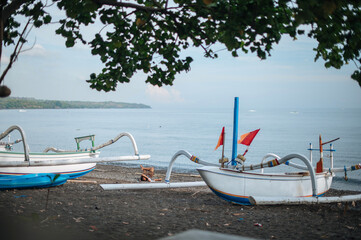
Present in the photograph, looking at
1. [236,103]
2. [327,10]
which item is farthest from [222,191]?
[327,10]

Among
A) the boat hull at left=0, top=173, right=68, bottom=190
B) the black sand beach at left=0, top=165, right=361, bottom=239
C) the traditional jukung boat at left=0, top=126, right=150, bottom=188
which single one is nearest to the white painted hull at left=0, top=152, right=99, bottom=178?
the traditional jukung boat at left=0, top=126, right=150, bottom=188

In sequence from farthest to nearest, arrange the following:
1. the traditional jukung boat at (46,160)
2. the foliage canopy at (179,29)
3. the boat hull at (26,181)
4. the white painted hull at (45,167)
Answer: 1. the white painted hull at (45,167)
2. the boat hull at (26,181)
3. the traditional jukung boat at (46,160)
4. the foliage canopy at (179,29)

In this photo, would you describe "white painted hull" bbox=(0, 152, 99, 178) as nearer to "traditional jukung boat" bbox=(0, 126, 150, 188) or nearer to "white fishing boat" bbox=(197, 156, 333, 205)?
"traditional jukung boat" bbox=(0, 126, 150, 188)

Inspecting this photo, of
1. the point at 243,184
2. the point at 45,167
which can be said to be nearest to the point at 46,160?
the point at 45,167

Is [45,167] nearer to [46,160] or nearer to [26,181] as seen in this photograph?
[26,181]

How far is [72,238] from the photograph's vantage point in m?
4.96

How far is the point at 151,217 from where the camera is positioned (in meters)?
7.30

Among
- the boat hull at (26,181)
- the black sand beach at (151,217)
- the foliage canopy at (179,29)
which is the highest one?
the foliage canopy at (179,29)

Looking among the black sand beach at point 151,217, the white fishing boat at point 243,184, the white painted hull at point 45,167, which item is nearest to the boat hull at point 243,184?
the white fishing boat at point 243,184

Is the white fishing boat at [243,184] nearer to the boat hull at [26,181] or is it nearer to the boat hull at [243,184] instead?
the boat hull at [243,184]

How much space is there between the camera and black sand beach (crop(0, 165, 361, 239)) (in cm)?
577

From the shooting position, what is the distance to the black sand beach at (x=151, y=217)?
5774 mm

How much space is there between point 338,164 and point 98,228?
26.5m

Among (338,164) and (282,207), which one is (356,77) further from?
(338,164)
